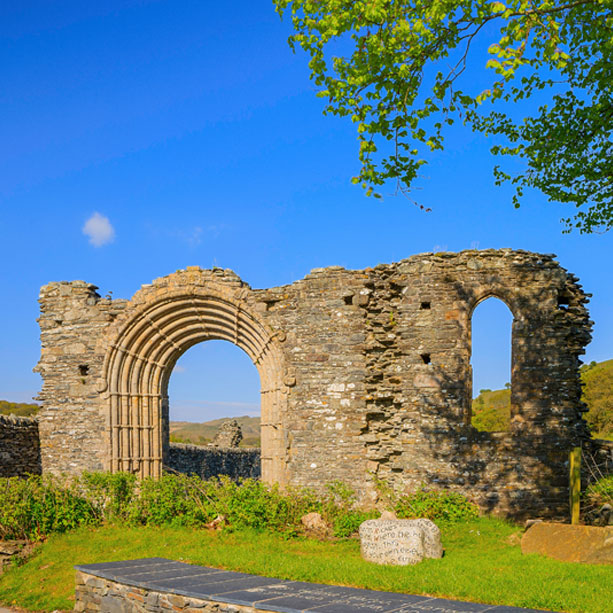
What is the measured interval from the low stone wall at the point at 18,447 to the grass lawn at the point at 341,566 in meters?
3.61

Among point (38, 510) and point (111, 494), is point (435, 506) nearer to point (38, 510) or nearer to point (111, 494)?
point (111, 494)

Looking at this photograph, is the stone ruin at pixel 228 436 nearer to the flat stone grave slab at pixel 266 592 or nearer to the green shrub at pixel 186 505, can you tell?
the green shrub at pixel 186 505

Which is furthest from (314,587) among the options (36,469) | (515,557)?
(36,469)

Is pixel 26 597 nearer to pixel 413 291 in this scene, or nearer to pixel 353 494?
pixel 353 494

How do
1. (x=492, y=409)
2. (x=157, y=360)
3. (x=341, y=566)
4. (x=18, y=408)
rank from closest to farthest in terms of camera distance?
(x=341, y=566)
(x=157, y=360)
(x=492, y=409)
(x=18, y=408)

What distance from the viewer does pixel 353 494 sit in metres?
12.1

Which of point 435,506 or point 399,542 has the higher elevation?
point 399,542

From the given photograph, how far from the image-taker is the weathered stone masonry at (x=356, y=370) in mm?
11570

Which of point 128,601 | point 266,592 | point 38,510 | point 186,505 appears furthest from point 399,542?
point 38,510

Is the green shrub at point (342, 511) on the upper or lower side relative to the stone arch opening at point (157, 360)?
lower

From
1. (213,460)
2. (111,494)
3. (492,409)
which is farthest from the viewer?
(492,409)

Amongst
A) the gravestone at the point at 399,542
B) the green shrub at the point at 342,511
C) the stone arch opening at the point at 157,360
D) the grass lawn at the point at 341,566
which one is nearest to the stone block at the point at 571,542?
the grass lawn at the point at 341,566

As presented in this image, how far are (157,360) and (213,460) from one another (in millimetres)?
6898

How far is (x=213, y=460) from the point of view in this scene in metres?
20.3
